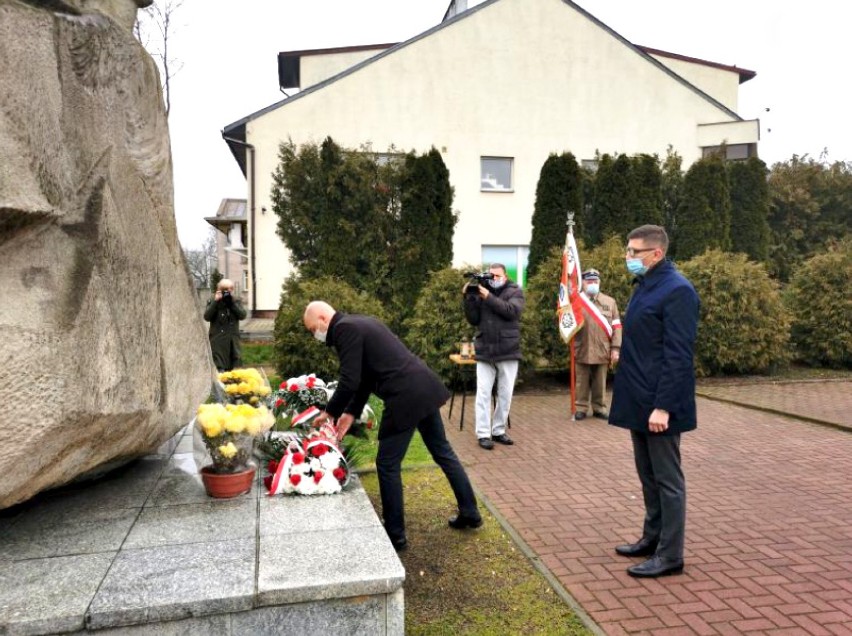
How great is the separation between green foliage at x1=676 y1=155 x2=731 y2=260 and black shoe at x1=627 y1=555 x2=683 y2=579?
531 inches

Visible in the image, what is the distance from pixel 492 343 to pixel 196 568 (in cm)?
422

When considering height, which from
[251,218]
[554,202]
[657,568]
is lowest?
[657,568]

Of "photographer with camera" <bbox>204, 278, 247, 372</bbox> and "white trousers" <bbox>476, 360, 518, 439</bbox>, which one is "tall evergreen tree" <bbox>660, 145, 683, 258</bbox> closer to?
"white trousers" <bbox>476, 360, 518, 439</bbox>

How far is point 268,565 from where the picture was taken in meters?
2.92

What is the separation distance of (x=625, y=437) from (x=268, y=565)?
5.26 meters

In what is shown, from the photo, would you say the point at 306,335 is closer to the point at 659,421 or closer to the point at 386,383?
the point at 386,383

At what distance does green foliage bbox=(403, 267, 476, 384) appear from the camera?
990 cm

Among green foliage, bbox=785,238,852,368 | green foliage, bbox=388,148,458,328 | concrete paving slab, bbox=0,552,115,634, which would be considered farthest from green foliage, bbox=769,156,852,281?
concrete paving slab, bbox=0,552,115,634

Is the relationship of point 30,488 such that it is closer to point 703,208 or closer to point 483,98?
point 703,208

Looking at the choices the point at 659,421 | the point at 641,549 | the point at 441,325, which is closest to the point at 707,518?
the point at 641,549

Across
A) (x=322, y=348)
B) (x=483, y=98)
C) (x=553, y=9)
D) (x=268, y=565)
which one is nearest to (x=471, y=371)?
(x=322, y=348)

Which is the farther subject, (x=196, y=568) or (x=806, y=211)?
(x=806, y=211)

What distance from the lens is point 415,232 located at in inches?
514

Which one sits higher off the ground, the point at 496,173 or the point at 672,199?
the point at 496,173
